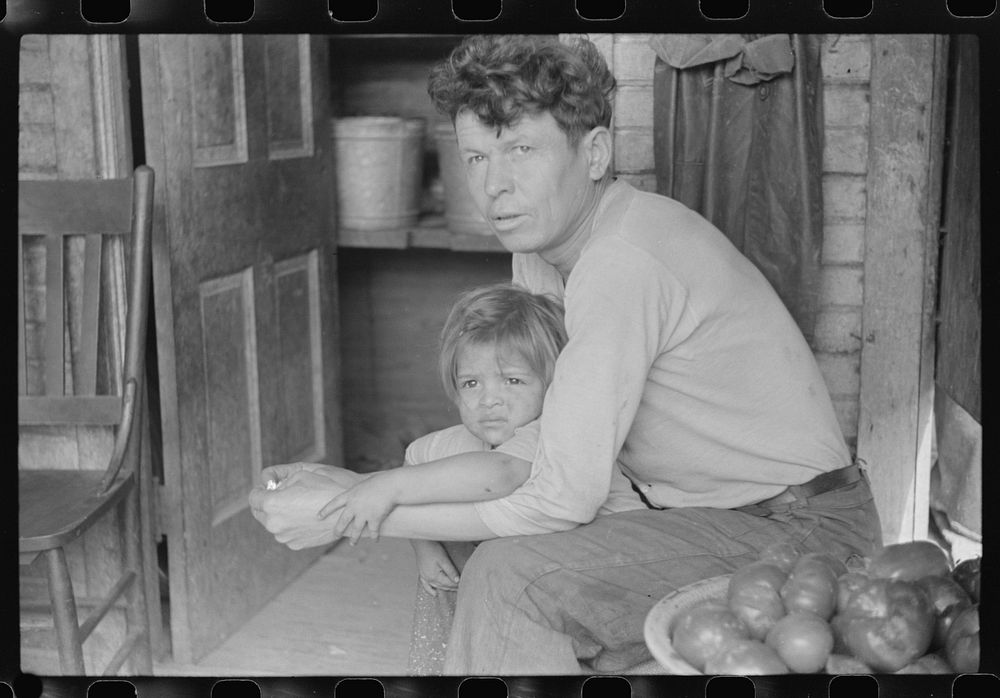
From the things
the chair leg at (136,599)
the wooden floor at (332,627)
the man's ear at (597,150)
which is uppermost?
the man's ear at (597,150)

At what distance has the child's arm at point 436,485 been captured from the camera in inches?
79.9

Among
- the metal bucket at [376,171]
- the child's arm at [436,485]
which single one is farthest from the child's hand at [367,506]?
the metal bucket at [376,171]

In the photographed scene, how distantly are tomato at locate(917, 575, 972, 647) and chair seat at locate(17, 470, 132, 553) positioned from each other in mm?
1656

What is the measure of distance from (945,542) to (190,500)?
1961 mm

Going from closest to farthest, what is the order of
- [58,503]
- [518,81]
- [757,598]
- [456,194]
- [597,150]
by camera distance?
1. [757,598]
2. [518,81]
3. [597,150]
4. [58,503]
5. [456,194]

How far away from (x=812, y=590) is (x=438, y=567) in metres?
0.83

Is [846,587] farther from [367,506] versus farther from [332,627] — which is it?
[332,627]

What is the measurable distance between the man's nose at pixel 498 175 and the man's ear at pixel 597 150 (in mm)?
150

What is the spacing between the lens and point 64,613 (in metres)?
2.39

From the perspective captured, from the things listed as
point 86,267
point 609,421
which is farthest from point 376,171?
point 609,421

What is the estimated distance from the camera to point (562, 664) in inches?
75.2

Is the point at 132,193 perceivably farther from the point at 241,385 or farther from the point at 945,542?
the point at 945,542

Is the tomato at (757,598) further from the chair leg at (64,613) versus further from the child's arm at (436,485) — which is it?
the chair leg at (64,613)

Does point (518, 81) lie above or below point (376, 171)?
above
